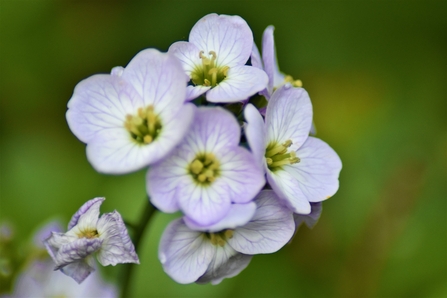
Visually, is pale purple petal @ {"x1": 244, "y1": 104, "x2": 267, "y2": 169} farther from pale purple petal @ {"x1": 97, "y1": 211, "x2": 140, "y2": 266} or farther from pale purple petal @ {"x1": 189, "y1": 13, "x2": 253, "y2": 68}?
pale purple petal @ {"x1": 97, "y1": 211, "x2": 140, "y2": 266}

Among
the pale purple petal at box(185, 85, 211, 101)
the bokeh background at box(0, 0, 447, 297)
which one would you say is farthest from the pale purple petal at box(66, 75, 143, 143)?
the bokeh background at box(0, 0, 447, 297)

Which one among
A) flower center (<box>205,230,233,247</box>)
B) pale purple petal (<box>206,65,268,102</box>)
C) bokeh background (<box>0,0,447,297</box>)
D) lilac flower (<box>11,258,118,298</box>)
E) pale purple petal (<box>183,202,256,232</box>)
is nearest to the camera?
pale purple petal (<box>183,202,256,232</box>)

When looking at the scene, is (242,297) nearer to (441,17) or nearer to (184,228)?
(184,228)

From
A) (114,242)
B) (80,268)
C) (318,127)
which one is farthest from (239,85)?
(318,127)

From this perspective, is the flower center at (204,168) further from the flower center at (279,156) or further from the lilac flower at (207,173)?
the flower center at (279,156)

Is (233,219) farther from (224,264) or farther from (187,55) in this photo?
(187,55)

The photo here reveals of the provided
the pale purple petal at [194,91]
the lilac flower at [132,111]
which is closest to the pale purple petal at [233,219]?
Answer: the lilac flower at [132,111]
